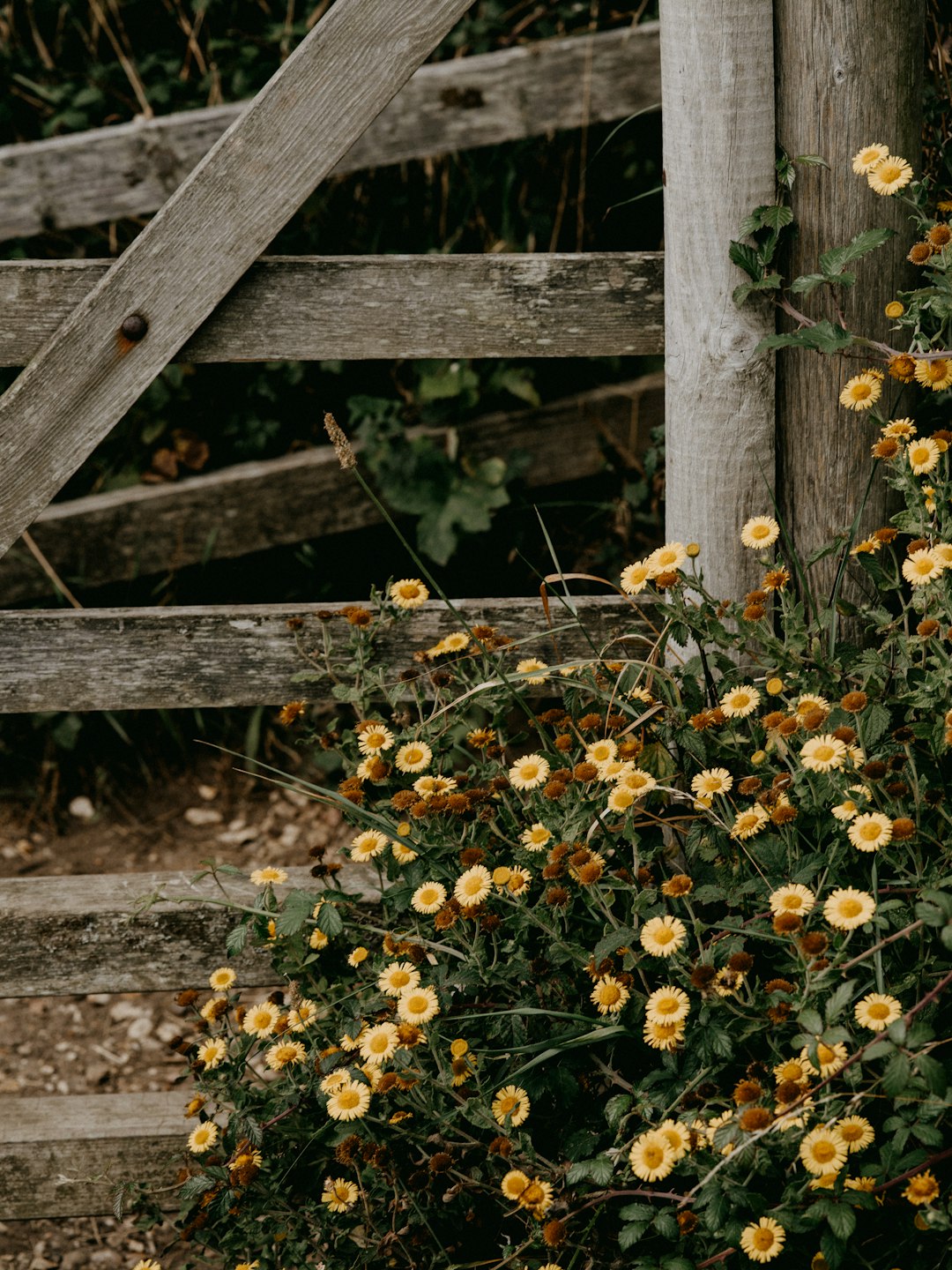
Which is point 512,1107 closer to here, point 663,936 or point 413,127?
point 663,936

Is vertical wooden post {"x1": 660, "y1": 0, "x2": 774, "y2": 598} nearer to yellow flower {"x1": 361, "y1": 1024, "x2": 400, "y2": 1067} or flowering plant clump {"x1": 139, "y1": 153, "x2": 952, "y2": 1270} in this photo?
flowering plant clump {"x1": 139, "y1": 153, "x2": 952, "y2": 1270}

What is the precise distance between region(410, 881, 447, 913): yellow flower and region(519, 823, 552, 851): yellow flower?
0.13 meters

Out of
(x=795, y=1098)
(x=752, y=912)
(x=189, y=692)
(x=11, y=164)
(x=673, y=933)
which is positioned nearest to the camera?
(x=795, y=1098)

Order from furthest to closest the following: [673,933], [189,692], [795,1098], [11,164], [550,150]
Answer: [550,150]
[11,164]
[189,692]
[673,933]
[795,1098]

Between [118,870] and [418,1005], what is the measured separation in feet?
6.08

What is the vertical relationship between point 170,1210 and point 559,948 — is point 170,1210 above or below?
below

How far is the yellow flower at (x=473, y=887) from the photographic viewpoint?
150 centimetres

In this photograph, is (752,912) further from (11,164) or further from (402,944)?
(11,164)

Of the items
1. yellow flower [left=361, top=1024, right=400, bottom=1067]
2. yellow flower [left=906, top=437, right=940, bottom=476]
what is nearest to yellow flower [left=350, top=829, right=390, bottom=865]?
yellow flower [left=361, top=1024, right=400, bottom=1067]

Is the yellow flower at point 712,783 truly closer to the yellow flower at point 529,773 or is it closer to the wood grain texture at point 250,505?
the yellow flower at point 529,773

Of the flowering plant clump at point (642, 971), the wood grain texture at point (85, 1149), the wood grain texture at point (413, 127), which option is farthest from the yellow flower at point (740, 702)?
the wood grain texture at point (413, 127)

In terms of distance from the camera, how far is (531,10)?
3287 millimetres

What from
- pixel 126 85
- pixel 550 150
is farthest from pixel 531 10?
pixel 126 85

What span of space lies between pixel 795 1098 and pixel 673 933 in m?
0.23
